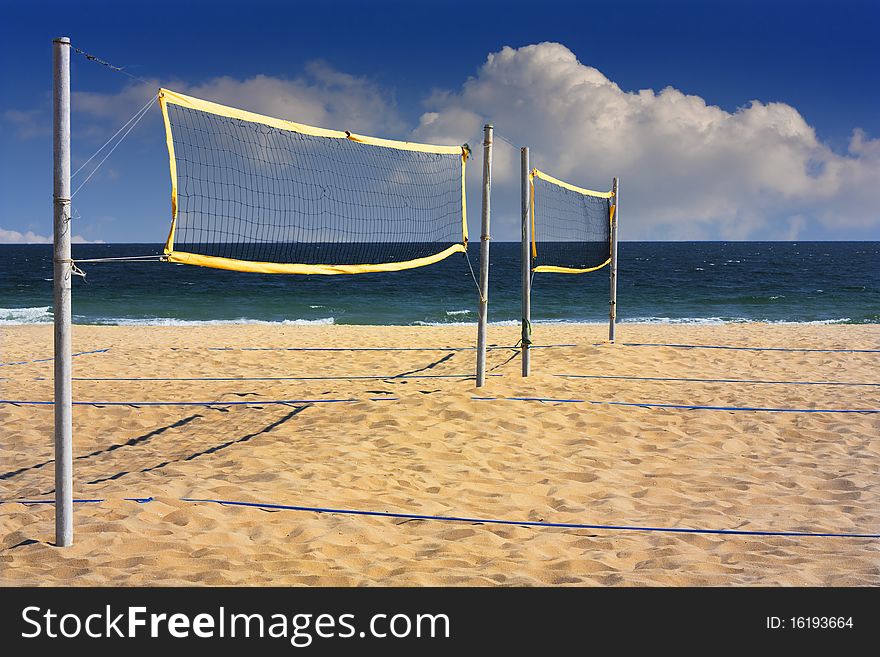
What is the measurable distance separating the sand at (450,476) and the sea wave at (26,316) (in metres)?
12.6

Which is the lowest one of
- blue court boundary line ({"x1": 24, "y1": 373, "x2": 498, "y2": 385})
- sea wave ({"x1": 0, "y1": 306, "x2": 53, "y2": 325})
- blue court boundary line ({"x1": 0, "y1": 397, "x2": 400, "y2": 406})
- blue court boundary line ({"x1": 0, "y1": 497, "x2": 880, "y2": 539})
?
blue court boundary line ({"x1": 0, "y1": 497, "x2": 880, "y2": 539})

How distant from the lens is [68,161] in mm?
3123

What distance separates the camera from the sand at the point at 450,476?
10.5 feet

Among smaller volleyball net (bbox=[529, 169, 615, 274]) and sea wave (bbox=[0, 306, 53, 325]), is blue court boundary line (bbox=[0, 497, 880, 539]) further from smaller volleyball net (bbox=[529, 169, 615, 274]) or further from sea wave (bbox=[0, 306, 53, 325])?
sea wave (bbox=[0, 306, 53, 325])

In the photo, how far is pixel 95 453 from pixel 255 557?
2.56 meters

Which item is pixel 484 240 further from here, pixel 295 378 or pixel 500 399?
pixel 295 378

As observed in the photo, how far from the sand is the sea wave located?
1255 cm

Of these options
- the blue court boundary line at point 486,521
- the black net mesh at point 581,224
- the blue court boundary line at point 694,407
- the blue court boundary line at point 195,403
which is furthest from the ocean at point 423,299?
the blue court boundary line at point 486,521

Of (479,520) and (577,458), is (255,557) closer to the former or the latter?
(479,520)

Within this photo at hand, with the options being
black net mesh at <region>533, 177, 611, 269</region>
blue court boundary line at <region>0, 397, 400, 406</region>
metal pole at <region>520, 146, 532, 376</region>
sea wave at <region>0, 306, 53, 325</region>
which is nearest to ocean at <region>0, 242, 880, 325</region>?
sea wave at <region>0, 306, 53, 325</region>

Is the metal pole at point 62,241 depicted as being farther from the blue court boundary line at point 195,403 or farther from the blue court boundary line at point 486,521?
the blue court boundary line at point 195,403

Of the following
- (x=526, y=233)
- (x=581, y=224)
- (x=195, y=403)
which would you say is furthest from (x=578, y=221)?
(x=195, y=403)

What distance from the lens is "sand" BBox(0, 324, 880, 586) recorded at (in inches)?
125

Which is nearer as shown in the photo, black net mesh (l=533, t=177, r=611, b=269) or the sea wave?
black net mesh (l=533, t=177, r=611, b=269)
